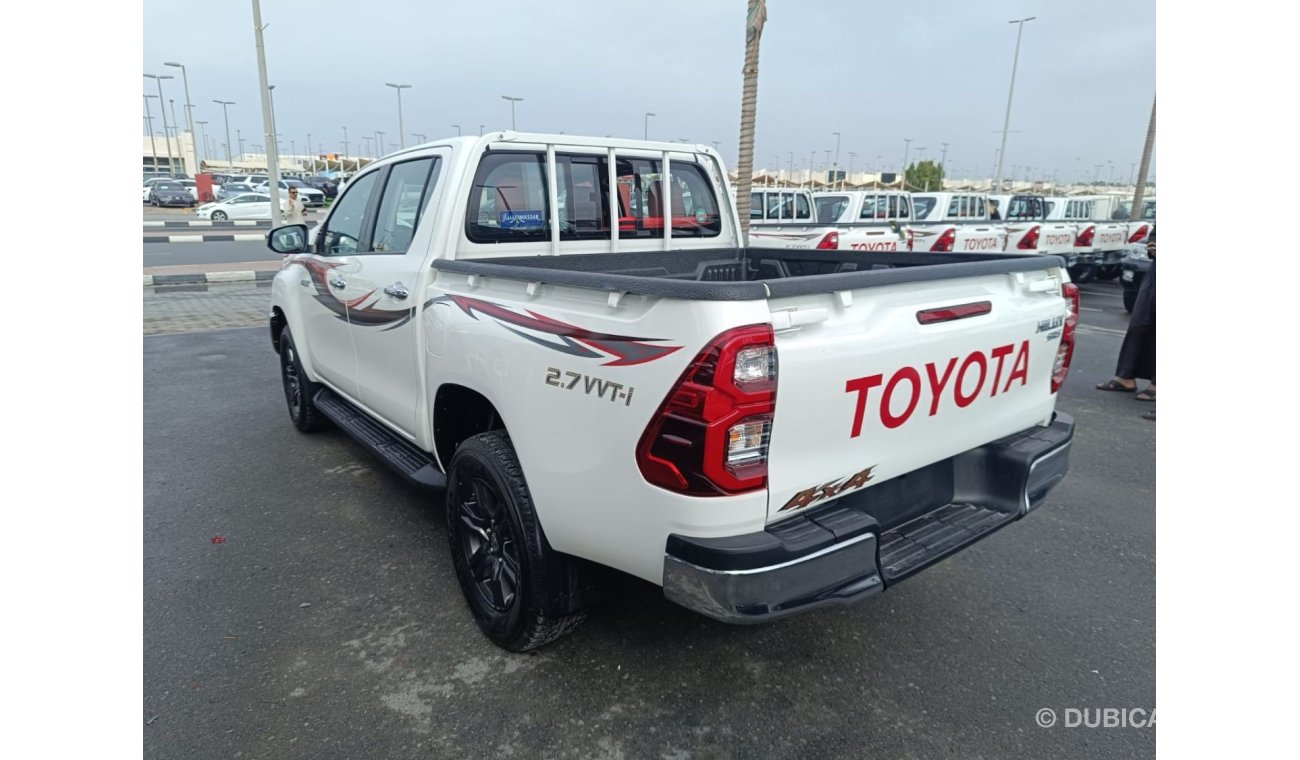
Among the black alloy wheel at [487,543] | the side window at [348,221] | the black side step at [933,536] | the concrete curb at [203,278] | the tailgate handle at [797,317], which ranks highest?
the side window at [348,221]

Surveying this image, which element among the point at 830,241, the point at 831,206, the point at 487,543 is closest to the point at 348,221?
the point at 487,543

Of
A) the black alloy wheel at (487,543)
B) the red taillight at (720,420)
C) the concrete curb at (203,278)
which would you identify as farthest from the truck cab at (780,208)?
the red taillight at (720,420)

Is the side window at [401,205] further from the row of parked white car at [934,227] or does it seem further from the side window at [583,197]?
Result: the row of parked white car at [934,227]

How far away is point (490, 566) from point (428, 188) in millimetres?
1824

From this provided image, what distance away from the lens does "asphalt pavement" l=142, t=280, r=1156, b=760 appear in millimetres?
2473

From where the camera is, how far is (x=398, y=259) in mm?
3592

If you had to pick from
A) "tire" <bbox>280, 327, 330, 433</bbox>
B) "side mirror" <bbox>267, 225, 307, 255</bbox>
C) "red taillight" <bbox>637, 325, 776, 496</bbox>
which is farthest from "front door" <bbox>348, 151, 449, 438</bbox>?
"red taillight" <bbox>637, 325, 776, 496</bbox>

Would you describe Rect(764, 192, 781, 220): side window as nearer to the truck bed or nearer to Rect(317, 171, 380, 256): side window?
the truck bed

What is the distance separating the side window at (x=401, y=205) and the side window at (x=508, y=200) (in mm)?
280

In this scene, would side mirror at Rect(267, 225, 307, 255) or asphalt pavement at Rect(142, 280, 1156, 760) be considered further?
side mirror at Rect(267, 225, 307, 255)

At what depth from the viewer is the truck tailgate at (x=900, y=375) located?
2.13 metres

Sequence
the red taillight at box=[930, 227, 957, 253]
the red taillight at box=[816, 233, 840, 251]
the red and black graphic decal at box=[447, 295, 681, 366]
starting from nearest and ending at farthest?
the red and black graphic decal at box=[447, 295, 681, 366], the red taillight at box=[816, 233, 840, 251], the red taillight at box=[930, 227, 957, 253]

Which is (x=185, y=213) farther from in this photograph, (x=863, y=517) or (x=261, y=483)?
(x=863, y=517)

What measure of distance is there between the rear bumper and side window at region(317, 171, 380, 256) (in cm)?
314
